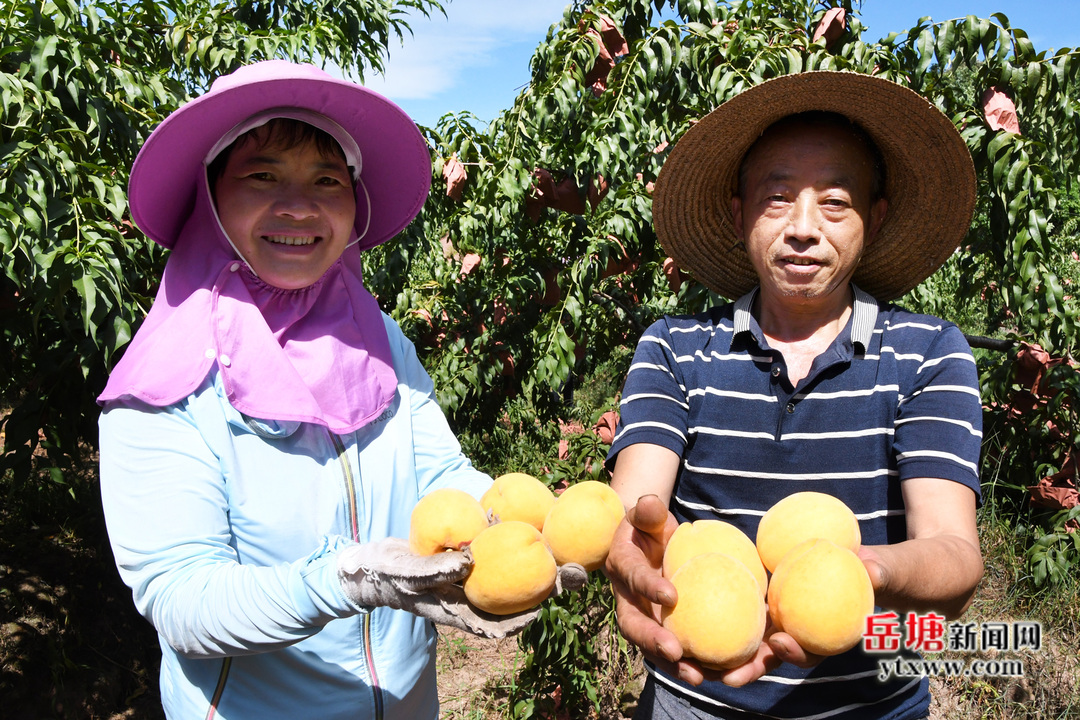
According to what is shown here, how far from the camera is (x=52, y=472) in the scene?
104 inches

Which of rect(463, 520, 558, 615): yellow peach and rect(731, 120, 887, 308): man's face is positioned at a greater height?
rect(731, 120, 887, 308): man's face

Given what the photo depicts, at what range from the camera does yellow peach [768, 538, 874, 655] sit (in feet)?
3.07

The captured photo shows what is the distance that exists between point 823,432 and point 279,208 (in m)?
0.98

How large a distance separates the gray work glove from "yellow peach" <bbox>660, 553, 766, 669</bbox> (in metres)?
0.23

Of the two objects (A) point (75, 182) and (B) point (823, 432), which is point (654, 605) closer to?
(B) point (823, 432)

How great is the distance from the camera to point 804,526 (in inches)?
41.9

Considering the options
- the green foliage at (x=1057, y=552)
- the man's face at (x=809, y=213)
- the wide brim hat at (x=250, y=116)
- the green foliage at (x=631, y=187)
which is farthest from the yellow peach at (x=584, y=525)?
the green foliage at (x=1057, y=552)

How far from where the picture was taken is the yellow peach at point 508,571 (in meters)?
1.05

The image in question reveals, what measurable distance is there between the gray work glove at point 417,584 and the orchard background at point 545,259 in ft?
3.32

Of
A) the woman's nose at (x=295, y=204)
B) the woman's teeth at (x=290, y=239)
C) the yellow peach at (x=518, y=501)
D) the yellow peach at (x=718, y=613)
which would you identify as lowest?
the yellow peach at (x=718, y=613)

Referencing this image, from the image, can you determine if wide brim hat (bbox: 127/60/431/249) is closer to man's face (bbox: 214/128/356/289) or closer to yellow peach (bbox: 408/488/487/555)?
man's face (bbox: 214/128/356/289)

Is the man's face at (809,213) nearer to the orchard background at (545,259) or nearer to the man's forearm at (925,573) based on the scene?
the man's forearm at (925,573)

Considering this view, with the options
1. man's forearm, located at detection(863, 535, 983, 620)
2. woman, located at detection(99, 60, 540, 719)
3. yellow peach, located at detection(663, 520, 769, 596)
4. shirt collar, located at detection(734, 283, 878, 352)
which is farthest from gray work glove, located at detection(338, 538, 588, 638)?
shirt collar, located at detection(734, 283, 878, 352)

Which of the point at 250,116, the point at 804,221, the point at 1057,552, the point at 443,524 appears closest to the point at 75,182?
the point at 250,116
